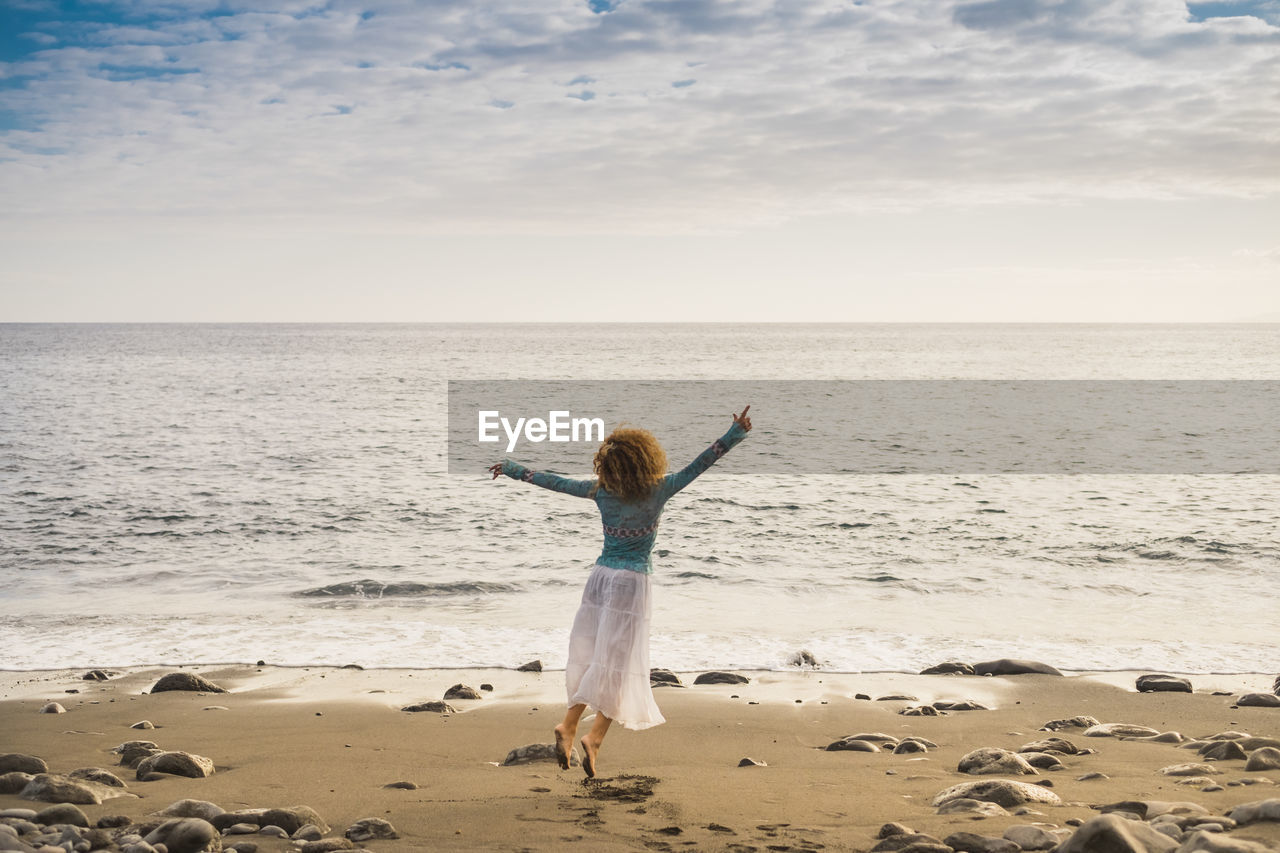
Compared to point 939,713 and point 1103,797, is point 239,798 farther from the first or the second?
point 939,713

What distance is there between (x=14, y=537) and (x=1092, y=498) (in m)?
23.0

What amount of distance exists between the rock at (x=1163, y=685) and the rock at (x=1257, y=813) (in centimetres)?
497

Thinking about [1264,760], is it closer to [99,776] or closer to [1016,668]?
[1016,668]

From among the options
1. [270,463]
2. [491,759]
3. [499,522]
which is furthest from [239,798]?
[270,463]

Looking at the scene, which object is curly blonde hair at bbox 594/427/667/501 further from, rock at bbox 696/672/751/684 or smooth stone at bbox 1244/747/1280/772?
rock at bbox 696/672/751/684

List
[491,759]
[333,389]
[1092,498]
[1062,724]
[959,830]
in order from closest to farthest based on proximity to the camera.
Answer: [959,830] → [491,759] → [1062,724] → [1092,498] → [333,389]

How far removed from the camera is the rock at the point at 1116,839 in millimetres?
4266

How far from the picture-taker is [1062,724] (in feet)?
27.0

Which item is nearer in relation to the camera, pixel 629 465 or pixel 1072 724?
pixel 629 465

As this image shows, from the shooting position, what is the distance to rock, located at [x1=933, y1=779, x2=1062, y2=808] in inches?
224

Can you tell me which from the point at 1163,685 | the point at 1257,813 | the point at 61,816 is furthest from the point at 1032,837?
the point at 1163,685

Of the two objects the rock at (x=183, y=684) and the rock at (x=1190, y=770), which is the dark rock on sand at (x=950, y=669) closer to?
the rock at (x=1190, y=770)

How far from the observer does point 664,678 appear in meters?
10.2

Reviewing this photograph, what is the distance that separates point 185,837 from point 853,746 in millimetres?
4528
